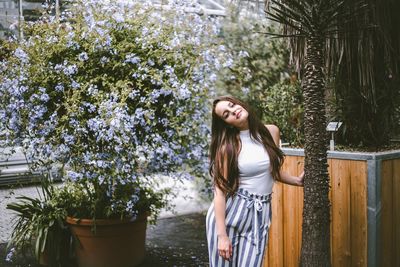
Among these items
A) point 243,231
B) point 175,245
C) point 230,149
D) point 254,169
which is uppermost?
point 230,149

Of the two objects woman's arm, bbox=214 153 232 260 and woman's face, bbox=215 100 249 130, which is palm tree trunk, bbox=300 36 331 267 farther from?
woman's arm, bbox=214 153 232 260

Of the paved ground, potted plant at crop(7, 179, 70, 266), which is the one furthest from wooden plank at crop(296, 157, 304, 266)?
potted plant at crop(7, 179, 70, 266)

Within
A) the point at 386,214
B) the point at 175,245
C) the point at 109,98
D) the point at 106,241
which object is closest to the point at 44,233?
the point at 106,241

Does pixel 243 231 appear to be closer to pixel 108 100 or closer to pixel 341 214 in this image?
pixel 341 214

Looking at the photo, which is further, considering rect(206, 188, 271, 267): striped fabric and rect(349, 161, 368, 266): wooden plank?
rect(349, 161, 368, 266): wooden plank

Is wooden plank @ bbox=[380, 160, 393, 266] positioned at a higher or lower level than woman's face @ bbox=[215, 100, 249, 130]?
lower

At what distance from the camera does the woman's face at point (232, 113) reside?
2873 millimetres

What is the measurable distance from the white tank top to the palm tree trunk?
0.85 ft

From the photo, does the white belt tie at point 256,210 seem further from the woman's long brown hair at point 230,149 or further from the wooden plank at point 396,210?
the wooden plank at point 396,210

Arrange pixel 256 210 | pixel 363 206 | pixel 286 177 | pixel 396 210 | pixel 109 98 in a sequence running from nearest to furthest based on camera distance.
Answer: pixel 256 210 < pixel 286 177 < pixel 363 206 < pixel 396 210 < pixel 109 98

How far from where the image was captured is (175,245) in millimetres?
5766

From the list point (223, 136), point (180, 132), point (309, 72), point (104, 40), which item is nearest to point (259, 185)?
point (223, 136)

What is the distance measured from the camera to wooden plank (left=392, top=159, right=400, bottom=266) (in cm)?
356

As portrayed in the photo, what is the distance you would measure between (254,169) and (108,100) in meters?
1.79
